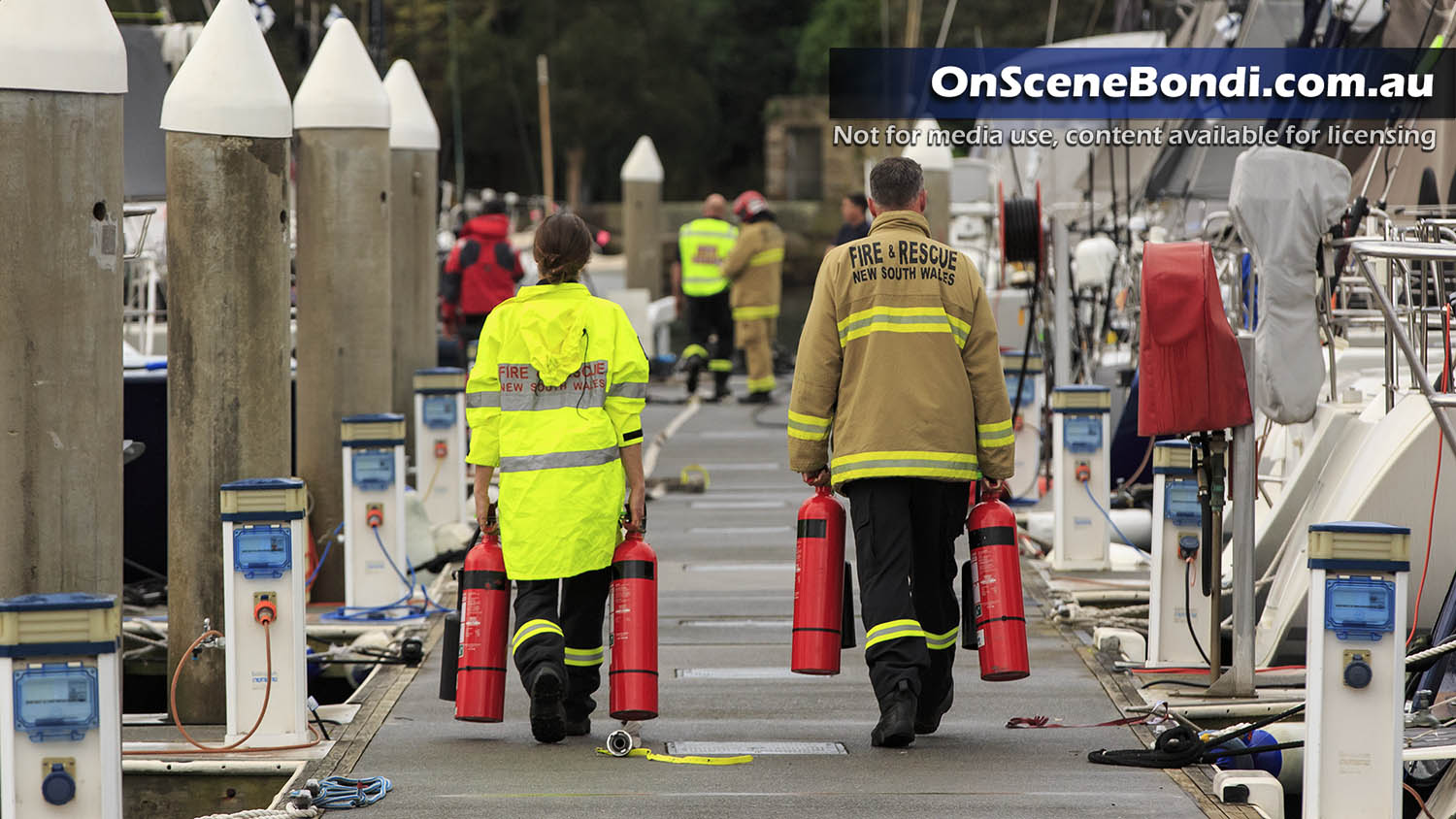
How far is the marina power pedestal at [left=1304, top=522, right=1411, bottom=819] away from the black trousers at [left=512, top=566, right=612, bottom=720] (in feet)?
8.01

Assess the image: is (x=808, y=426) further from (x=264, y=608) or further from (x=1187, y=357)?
(x=264, y=608)

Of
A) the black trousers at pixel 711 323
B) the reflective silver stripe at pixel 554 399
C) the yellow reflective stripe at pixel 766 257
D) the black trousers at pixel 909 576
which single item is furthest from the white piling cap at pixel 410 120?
the black trousers at pixel 909 576

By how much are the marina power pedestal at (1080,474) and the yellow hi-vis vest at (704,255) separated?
11.0 m

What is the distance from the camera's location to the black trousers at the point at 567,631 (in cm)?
673

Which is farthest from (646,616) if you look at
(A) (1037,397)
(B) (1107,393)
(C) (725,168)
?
(C) (725,168)

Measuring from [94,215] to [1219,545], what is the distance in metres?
4.33

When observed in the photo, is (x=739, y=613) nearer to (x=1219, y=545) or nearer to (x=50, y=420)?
(x=1219, y=545)

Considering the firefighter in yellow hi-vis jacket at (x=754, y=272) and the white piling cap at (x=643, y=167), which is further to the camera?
the white piling cap at (x=643, y=167)

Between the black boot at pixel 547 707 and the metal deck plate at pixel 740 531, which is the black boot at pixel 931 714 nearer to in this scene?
the black boot at pixel 547 707

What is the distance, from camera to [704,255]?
21500mm

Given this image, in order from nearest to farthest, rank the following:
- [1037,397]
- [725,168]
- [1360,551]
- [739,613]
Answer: [1360,551] < [739,613] < [1037,397] < [725,168]

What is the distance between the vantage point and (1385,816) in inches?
225

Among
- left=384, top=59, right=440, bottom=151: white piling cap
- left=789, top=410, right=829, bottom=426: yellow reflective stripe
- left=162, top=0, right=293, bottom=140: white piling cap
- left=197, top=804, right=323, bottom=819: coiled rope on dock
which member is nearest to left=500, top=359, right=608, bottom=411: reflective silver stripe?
left=789, top=410, right=829, bottom=426: yellow reflective stripe

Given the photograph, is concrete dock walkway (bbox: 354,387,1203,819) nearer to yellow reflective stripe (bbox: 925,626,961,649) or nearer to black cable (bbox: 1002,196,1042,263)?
yellow reflective stripe (bbox: 925,626,961,649)
